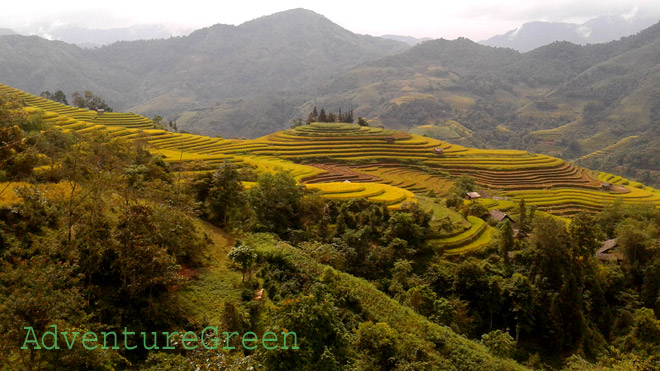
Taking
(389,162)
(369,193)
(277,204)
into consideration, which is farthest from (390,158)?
(277,204)

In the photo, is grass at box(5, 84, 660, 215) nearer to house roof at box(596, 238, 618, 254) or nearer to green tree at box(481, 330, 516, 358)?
house roof at box(596, 238, 618, 254)

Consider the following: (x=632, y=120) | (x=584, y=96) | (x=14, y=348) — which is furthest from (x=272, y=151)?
(x=584, y=96)

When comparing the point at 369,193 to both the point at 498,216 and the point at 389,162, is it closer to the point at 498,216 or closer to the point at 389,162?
the point at 498,216

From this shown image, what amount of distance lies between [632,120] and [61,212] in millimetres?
201623

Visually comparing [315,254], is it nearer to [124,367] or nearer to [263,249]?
[263,249]

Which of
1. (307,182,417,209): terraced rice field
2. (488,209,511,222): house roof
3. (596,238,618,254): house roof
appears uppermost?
(307,182,417,209): terraced rice field

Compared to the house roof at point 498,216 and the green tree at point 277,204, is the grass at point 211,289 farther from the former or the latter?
the house roof at point 498,216

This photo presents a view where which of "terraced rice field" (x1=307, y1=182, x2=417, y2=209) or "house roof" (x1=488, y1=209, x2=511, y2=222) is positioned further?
"house roof" (x1=488, y1=209, x2=511, y2=222)

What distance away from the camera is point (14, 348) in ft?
19.4

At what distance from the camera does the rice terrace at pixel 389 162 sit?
4175 centimetres

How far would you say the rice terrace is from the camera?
137ft

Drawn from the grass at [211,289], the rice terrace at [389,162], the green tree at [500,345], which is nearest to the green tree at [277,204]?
the grass at [211,289]

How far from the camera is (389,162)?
2181 inches

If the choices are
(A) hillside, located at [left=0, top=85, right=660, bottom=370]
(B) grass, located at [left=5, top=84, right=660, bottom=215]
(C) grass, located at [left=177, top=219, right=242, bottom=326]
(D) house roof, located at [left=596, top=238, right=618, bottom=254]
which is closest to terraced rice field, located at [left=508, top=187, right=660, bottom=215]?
(B) grass, located at [left=5, top=84, right=660, bottom=215]
